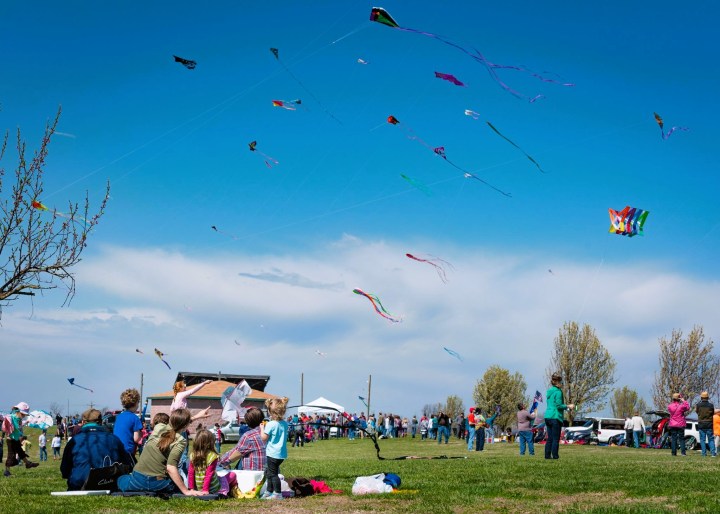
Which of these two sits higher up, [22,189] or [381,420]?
[22,189]

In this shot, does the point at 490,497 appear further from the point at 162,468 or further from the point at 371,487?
the point at 162,468

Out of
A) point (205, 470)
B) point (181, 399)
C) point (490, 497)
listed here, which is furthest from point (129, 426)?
point (490, 497)

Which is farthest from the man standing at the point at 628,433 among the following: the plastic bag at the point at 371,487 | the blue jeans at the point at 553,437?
the plastic bag at the point at 371,487

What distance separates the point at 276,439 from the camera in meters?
10.6

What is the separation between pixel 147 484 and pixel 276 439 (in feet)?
6.18

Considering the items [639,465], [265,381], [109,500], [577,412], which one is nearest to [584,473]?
[639,465]

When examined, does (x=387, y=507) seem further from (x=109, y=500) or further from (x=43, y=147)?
(x=43, y=147)

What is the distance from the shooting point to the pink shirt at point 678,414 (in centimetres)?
1945

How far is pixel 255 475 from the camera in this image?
10.7 meters

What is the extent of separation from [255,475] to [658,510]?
552cm

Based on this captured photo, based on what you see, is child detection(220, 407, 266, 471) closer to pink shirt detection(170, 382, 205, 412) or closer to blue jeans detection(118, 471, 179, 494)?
blue jeans detection(118, 471, 179, 494)

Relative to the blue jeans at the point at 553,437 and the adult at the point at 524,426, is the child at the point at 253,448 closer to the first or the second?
the blue jeans at the point at 553,437

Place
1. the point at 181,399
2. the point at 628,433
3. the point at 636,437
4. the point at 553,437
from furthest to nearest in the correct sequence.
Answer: the point at 628,433 → the point at 636,437 → the point at 553,437 → the point at 181,399

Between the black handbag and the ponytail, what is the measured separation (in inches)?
34.0
